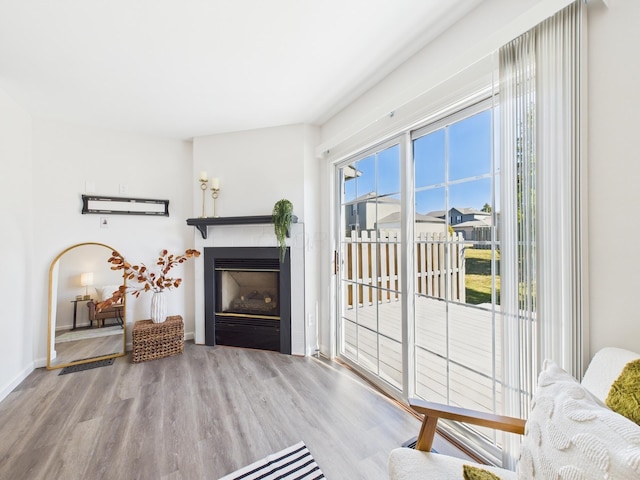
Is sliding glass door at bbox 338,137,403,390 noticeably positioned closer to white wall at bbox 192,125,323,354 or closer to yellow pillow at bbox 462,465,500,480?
white wall at bbox 192,125,323,354

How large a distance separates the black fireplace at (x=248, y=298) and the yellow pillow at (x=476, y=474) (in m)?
2.05

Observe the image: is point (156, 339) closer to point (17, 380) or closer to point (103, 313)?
point (103, 313)

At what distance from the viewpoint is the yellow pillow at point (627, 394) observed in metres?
0.70

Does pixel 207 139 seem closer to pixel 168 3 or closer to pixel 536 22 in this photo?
pixel 168 3

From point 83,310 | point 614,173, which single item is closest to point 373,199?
point 614,173

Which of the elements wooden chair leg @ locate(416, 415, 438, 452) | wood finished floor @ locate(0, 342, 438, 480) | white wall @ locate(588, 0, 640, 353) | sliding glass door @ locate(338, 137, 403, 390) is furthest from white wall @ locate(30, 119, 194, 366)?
white wall @ locate(588, 0, 640, 353)

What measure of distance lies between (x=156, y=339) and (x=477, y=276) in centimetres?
296

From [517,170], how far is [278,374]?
228 cm

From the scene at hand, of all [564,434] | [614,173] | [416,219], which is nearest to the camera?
[564,434]

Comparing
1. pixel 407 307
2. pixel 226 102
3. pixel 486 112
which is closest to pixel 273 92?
pixel 226 102

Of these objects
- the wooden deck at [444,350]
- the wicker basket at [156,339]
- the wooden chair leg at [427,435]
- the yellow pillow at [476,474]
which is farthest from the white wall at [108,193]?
the yellow pillow at [476,474]

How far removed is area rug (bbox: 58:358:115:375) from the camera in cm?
242

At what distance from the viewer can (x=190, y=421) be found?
1710mm

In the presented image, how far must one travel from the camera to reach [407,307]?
6.18 feet
